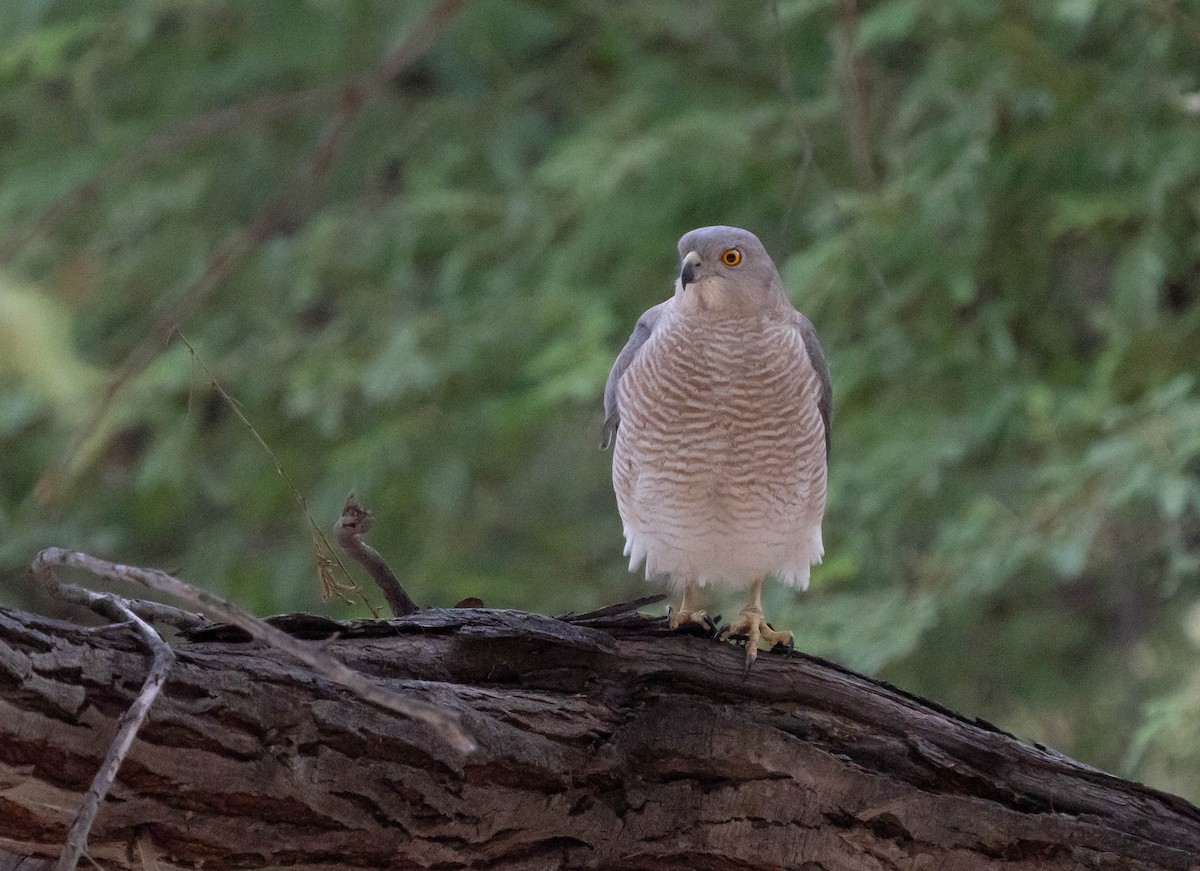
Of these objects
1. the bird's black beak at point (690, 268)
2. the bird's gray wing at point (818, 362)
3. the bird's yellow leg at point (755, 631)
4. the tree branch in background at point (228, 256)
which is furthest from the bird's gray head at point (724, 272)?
the tree branch in background at point (228, 256)

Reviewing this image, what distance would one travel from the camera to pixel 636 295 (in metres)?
6.50

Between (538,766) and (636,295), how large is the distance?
440cm

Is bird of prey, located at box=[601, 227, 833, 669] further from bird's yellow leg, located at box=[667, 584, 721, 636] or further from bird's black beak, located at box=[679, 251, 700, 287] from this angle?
bird's yellow leg, located at box=[667, 584, 721, 636]

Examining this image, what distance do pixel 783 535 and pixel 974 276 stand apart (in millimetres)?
2964

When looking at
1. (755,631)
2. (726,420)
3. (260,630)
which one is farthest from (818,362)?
(260,630)

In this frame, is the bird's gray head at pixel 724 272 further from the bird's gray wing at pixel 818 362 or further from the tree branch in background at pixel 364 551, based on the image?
the tree branch in background at pixel 364 551

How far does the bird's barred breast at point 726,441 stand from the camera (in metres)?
3.18

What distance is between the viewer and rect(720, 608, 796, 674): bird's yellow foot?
9.39 ft

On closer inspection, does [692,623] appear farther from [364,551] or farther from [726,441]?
[364,551]

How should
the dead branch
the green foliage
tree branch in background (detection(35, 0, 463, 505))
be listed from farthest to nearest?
the green foliage → tree branch in background (detection(35, 0, 463, 505)) → the dead branch

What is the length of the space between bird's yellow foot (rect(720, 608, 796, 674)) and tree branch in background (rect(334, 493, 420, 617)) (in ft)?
2.26

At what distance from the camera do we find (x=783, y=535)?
10.8 ft

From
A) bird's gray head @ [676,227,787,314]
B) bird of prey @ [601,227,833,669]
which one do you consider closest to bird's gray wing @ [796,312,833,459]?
bird of prey @ [601,227,833,669]

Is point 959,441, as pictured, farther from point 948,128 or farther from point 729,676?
point 729,676
